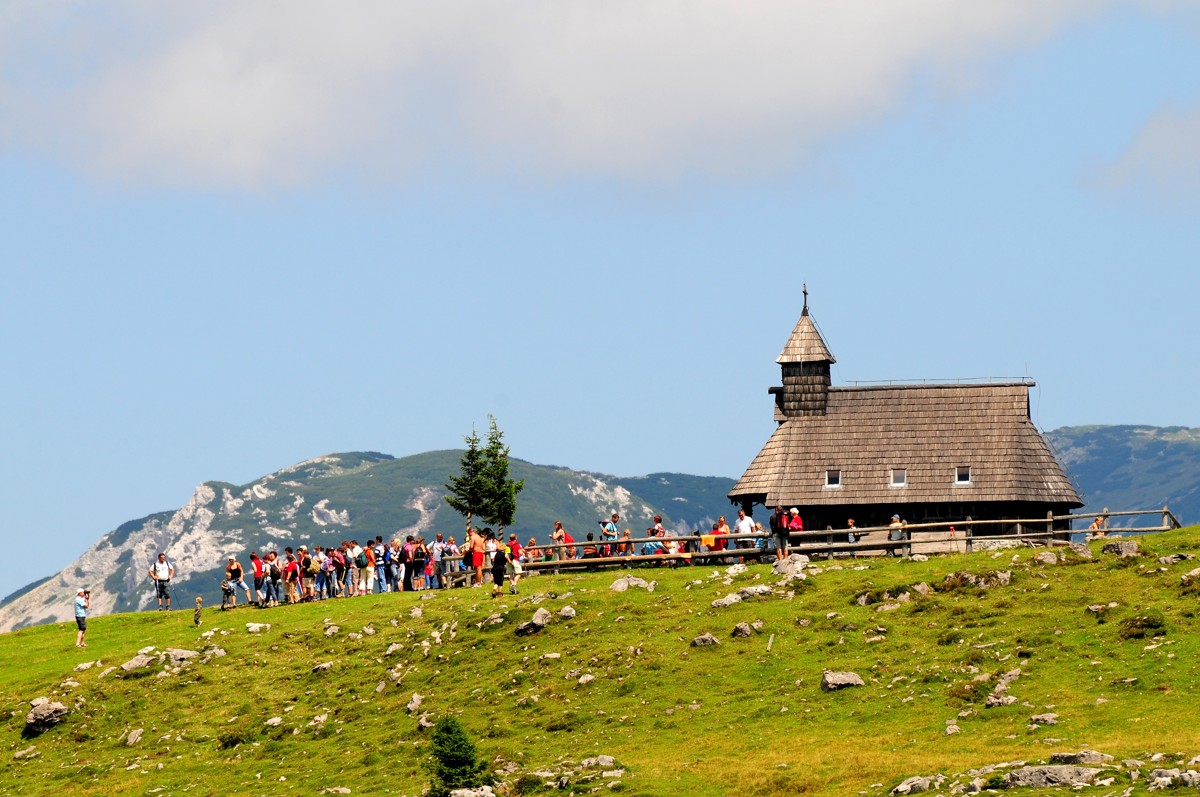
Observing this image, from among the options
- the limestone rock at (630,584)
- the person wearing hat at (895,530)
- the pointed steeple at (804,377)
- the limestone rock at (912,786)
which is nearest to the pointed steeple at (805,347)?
the pointed steeple at (804,377)

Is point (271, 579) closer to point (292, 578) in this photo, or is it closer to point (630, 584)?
point (292, 578)

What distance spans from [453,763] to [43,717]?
17709 millimetres

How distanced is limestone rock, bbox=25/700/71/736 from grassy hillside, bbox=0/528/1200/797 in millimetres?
311

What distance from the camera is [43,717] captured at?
165ft

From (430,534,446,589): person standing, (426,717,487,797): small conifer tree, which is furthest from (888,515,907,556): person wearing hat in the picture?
(426,717,487,797): small conifer tree

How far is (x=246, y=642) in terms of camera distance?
55.0 metres

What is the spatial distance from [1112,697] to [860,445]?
30660 mm

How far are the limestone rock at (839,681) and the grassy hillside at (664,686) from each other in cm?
27

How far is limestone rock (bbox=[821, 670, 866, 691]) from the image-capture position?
43.2m

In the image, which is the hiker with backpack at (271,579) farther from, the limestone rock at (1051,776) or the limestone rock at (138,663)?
the limestone rock at (1051,776)

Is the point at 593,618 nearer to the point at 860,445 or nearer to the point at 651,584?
the point at 651,584

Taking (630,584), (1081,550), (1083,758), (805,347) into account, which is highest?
(805,347)

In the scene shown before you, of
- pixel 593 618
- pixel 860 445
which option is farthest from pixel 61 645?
pixel 860 445

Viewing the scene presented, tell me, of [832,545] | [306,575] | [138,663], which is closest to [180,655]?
[138,663]
